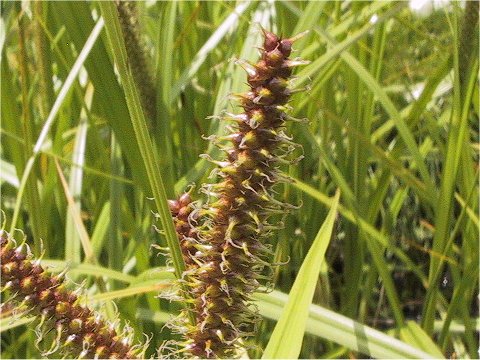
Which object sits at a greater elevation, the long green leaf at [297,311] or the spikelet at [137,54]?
the spikelet at [137,54]

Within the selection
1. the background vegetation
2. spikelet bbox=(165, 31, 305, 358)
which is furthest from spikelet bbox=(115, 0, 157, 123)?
spikelet bbox=(165, 31, 305, 358)

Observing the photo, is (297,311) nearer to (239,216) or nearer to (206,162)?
(239,216)

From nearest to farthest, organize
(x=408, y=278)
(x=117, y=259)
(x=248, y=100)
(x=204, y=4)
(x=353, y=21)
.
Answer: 1. (x=248, y=100)
2. (x=117, y=259)
3. (x=353, y=21)
4. (x=204, y=4)
5. (x=408, y=278)

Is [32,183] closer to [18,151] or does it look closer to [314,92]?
[18,151]

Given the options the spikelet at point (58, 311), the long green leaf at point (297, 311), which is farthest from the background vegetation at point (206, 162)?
the spikelet at point (58, 311)

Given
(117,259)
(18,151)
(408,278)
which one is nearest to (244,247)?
(117,259)

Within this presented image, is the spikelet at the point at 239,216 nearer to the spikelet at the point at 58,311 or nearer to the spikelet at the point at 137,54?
the spikelet at the point at 58,311
